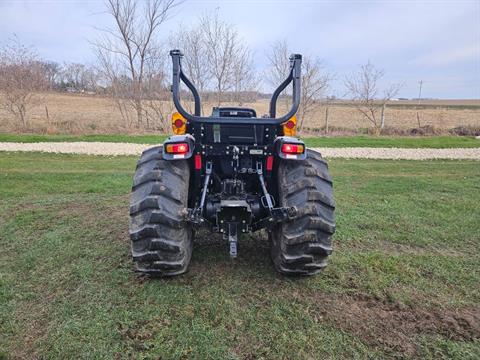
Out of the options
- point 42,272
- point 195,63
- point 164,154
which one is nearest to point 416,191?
point 164,154

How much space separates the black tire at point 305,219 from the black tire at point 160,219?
2.88 feet

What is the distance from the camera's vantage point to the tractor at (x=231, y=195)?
3.08 meters

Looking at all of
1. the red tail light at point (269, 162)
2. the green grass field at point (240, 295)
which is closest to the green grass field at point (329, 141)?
the green grass field at point (240, 295)

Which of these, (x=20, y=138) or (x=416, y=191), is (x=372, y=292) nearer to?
(x=416, y=191)

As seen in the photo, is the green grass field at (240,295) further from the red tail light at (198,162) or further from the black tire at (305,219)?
the red tail light at (198,162)

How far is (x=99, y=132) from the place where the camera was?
1742 cm

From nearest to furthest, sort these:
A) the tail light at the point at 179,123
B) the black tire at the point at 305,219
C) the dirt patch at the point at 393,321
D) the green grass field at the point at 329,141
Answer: the dirt patch at the point at 393,321
the black tire at the point at 305,219
the tail light at the point at 179,123
the green grass field at the point at 329,141

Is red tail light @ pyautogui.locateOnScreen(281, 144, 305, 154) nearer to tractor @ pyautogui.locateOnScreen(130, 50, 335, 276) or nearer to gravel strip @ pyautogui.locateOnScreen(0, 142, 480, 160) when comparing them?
tractor @ pyautogui.locateOnScreen(130, 50, 335, 276)

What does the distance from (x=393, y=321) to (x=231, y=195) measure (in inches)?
66.4

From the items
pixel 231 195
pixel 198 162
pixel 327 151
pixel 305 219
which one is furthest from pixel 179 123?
pixel 327 151

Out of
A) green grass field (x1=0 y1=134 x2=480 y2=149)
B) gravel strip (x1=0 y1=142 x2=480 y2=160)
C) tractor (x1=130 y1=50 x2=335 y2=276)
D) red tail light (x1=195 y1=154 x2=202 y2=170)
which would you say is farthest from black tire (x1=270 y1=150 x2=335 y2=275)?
green grass field (x1=0 y1=134 x2=480 y2=149)

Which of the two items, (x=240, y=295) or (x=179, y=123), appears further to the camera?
Answer: (x=179, y=123)

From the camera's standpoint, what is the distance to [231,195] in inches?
135

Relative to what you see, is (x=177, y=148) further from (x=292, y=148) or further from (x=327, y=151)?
(x=327, y=151)
